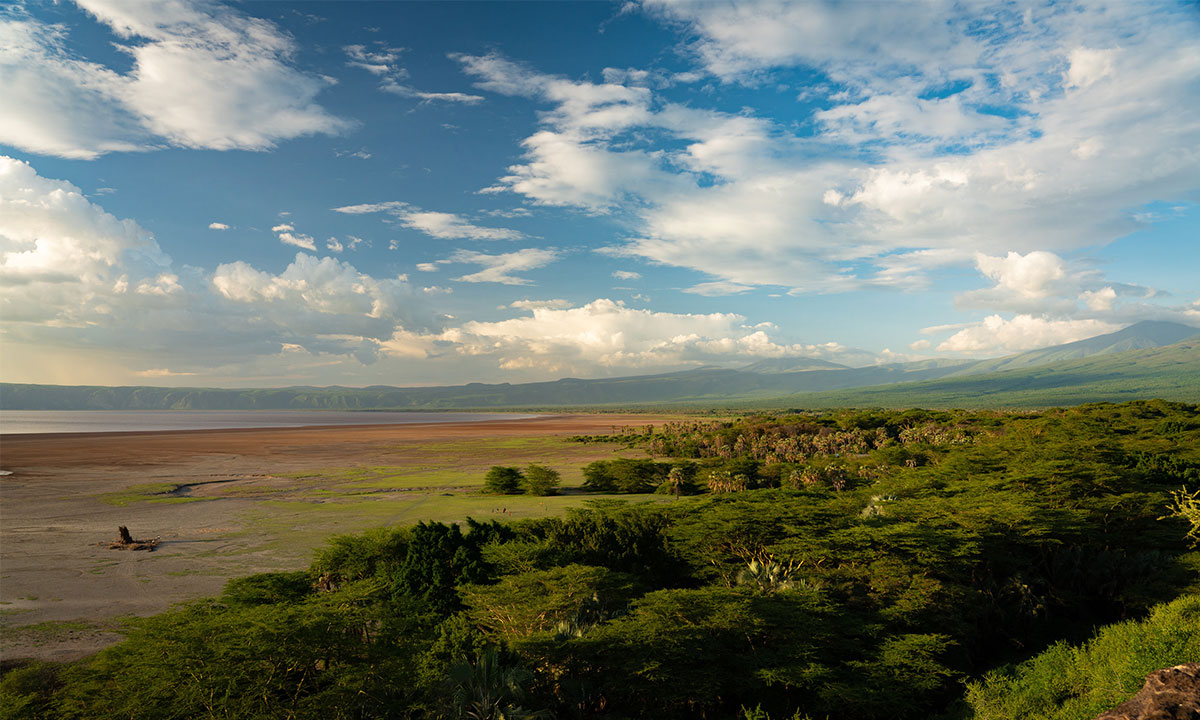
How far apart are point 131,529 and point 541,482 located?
137 feet

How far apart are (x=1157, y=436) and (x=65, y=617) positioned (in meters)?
95.0

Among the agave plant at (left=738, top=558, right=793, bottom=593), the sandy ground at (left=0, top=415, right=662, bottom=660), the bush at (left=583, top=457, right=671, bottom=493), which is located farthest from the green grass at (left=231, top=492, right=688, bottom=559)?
the agave plant at (left=738, top=558, right=793, bottom=593)

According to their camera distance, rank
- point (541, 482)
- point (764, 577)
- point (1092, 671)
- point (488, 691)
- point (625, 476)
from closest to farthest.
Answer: point (488, 691) → point (1092, 671) → point (764, 577) → point (541, 482) → point (625, 476)

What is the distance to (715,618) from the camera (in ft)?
70.7

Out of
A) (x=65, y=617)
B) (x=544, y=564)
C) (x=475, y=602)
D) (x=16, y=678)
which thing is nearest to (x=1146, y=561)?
(x=544, y=564)

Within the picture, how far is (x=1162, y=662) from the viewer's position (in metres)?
20.7

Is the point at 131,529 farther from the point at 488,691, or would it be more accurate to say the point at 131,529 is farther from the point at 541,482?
the point at 488,691

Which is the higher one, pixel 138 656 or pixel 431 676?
pixel 138 656

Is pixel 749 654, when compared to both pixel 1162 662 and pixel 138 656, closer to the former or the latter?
pixel 1162 662

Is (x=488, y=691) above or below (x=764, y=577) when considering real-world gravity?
above

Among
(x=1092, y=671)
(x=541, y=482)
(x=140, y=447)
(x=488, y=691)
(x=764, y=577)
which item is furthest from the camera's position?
(x=140, y=447)

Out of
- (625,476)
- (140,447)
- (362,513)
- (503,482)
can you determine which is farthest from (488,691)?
(140,447)

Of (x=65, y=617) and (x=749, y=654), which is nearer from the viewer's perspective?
(x=749, y=654)

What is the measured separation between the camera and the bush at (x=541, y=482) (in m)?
73.8
